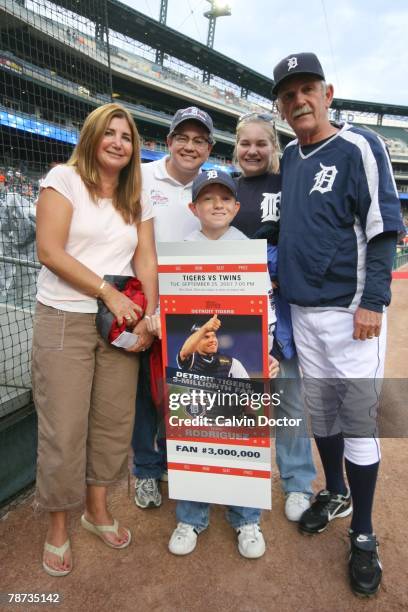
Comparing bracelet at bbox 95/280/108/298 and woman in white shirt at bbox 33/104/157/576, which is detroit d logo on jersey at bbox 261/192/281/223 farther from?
bracelet at bbox 95/280/108/298

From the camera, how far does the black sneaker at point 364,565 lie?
1773 mm

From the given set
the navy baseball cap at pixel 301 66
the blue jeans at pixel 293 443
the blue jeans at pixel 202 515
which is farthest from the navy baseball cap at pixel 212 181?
the blue jeans at pixel 202 515

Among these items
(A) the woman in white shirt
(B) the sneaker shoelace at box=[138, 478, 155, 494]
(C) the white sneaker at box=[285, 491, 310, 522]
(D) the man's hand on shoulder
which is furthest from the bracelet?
(C) the white sneaker at box=[285, 491, 310, 522]

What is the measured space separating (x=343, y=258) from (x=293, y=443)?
1.14 meters

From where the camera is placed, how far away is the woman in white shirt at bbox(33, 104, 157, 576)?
1.79 meters

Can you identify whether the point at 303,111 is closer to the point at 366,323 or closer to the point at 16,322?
the point at 366,323

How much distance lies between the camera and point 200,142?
7.50 ft

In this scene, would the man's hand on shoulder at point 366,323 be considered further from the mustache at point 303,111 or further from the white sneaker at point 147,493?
the white sneaker at point 147,493

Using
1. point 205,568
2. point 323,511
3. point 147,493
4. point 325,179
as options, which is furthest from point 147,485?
point 325,179

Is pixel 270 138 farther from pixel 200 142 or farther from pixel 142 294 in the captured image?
pixel 142 294

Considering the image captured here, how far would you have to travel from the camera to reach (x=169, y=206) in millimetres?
2293

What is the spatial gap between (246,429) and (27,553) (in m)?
1.25

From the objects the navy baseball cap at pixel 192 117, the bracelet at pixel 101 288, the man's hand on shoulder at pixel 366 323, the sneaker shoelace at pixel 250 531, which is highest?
the navy baseball cap at pixel 192 117

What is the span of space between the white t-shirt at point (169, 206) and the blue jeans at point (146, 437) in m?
0.81
